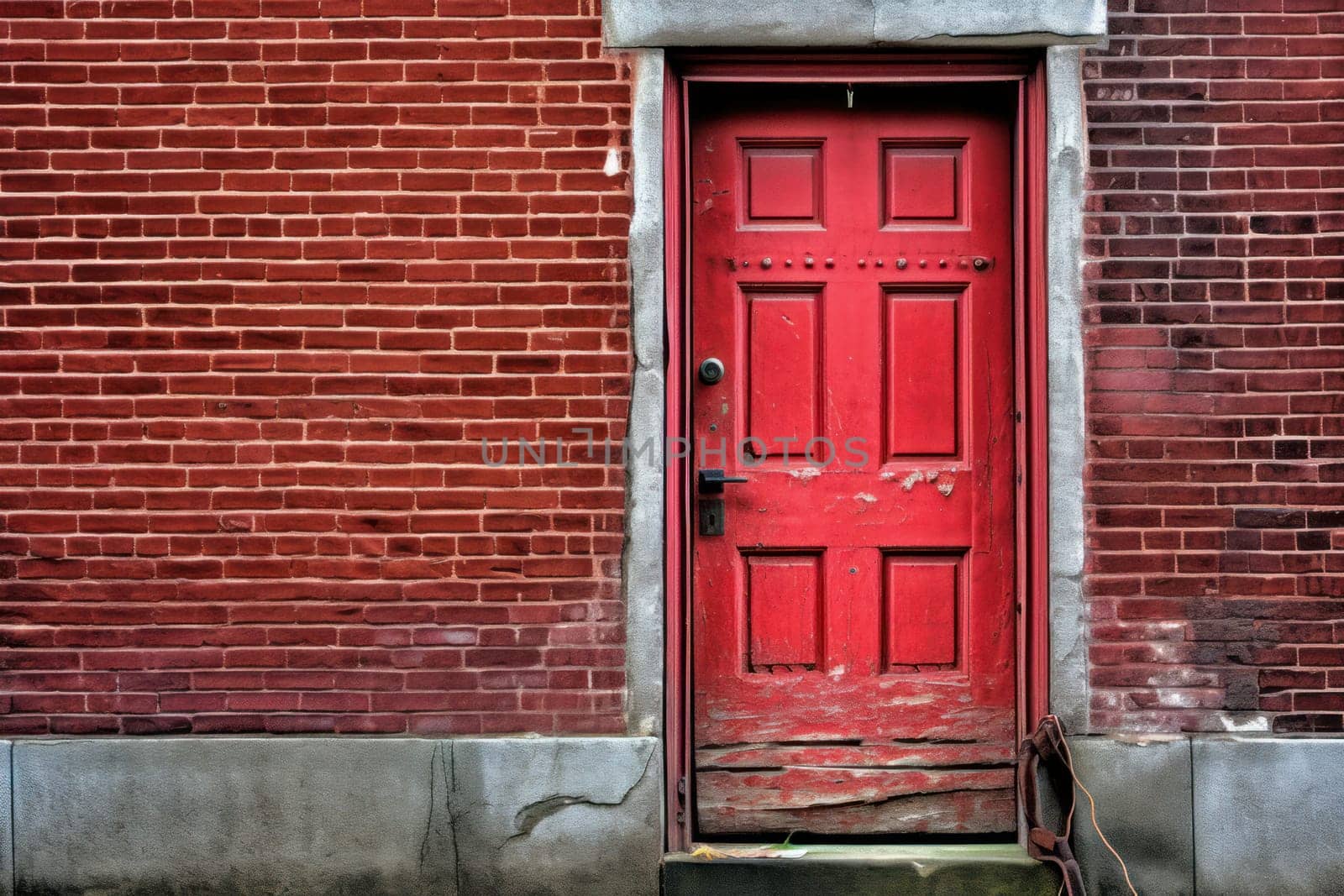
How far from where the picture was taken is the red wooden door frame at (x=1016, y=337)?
11.8ft

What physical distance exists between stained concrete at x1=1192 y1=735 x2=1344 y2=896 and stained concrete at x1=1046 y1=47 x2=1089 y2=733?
18.9 inches

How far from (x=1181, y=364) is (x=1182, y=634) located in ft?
3.07

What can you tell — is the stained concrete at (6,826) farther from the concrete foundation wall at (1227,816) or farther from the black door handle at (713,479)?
the concrete foundation wall at (1227,816)

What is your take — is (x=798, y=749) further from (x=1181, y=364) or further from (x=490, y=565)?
(x=1181, y=364)

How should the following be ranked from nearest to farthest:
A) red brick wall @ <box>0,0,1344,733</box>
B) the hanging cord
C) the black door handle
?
the hanging cord → red brick wall @ <box>0,0,1344,733</box> → the black door handle

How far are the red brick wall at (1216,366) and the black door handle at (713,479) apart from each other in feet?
4.10

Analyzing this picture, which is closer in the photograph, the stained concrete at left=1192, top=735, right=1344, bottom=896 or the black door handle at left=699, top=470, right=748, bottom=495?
the stained concrete at left=1192, top=735, right=1344, bottom=896

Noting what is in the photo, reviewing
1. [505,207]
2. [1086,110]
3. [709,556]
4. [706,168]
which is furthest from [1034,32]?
[709,556]

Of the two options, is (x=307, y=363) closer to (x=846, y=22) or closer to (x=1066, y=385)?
(x=846, y=22)

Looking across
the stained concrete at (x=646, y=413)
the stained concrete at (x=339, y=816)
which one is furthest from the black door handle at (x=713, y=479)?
the stained concrete at (x=339, y=816)

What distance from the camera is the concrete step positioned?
348cm

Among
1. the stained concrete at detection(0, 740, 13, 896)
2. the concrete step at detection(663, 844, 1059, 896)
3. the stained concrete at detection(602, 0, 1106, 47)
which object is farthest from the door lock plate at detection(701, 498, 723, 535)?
the stained concrete at detection(0, 740, 13, 896)

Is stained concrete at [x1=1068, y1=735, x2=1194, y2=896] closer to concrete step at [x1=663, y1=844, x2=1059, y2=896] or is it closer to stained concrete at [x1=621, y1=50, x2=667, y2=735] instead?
concrete step at [x1=663, y1=844, x2=1059, y2=896]

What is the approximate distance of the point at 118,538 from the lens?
357 cm
